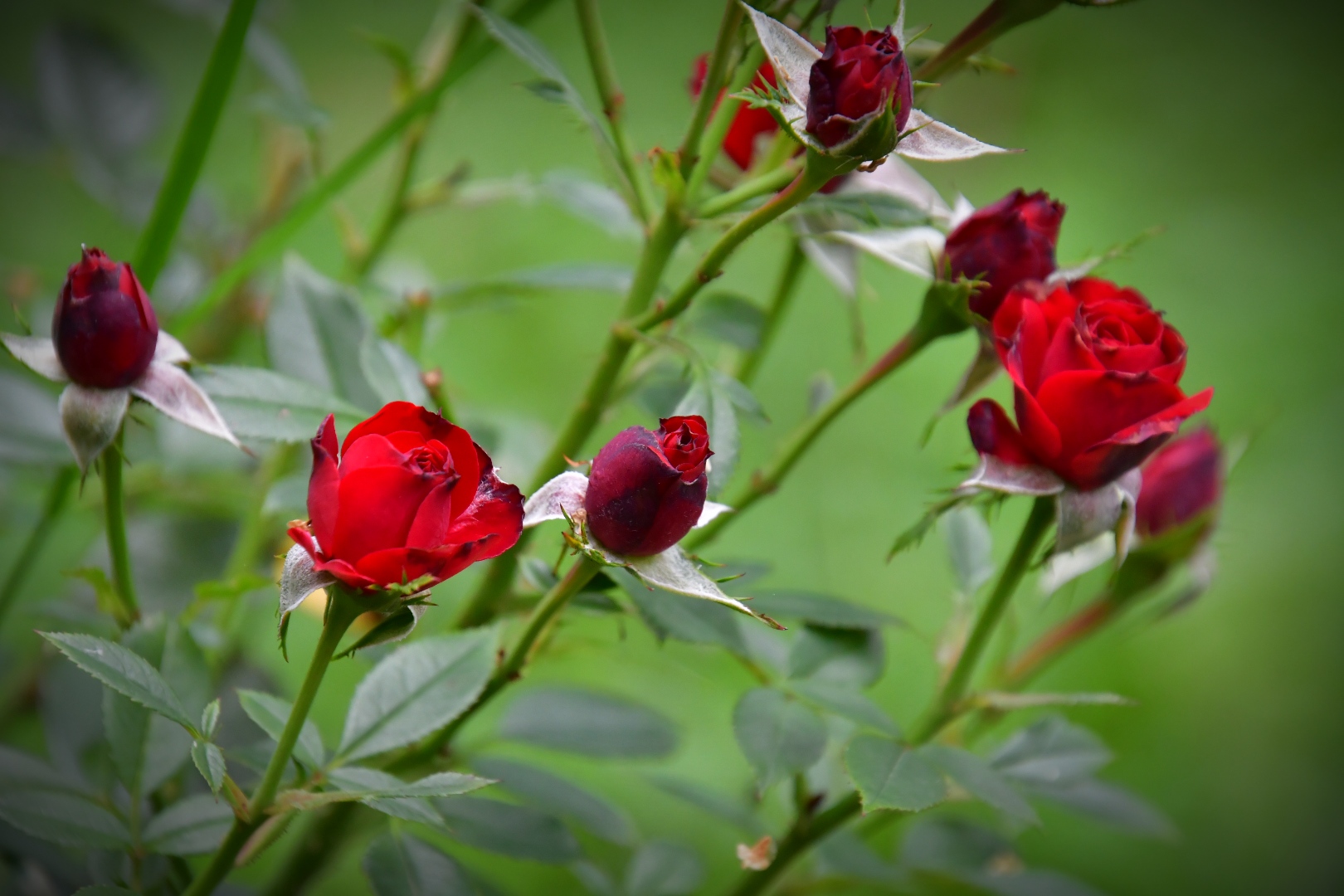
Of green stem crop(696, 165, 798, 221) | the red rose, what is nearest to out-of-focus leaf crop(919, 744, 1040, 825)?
the red rose

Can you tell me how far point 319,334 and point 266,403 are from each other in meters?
0.10

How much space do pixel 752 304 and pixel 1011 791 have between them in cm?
23

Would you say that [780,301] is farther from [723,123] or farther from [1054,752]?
[1054,752]

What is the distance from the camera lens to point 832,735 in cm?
46

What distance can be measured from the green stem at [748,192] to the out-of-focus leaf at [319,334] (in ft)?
0.56

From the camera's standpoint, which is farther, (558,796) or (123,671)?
(558,796)

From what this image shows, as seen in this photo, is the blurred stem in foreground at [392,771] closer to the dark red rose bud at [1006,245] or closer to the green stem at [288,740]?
the green stem at [288,740]

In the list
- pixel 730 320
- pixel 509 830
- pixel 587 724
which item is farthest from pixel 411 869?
pixel 730 320

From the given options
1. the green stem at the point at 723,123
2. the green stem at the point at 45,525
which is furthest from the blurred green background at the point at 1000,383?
the green stem at the point at 723,123

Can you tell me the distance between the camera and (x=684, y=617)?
38 centimetres

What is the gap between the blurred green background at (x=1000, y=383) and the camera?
902 millimetres

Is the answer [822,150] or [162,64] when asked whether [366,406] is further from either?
[162,64]

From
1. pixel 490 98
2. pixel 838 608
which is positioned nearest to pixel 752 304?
pixel 838 608

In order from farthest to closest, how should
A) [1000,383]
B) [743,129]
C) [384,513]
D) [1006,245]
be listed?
[1000,383] → [743,129] → [1006,245] → [384,513]
